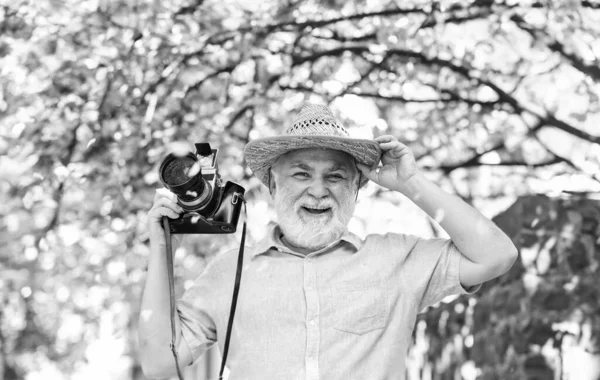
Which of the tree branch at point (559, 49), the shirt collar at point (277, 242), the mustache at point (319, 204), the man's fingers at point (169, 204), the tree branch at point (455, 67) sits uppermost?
the man's fingers at point (169, 204)

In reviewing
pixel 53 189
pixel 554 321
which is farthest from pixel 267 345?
pixel 53 189

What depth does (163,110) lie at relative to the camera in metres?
4.45

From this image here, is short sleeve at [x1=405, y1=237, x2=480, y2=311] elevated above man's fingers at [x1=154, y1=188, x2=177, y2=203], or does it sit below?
below

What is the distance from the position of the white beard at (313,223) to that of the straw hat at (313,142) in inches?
5.6

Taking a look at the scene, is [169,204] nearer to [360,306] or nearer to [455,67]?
[360,306]

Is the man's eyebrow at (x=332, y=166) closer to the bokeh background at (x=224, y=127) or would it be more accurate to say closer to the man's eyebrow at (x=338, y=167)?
the man's eyebrow at (x=338, y=167)

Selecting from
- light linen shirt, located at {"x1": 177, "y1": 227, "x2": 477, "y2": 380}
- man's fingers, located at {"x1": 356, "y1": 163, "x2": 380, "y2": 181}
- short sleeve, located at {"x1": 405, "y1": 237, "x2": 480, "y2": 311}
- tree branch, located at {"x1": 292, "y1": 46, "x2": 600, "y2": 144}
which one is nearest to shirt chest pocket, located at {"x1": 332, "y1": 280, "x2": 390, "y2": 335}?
light linen shirt, located at {"x1": 177, "y1": 227, "x2": 477, "y2": 380}

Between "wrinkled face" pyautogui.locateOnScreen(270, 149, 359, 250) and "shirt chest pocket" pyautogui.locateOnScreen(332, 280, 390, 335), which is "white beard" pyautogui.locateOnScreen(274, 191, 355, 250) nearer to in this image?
"wrinkled face" pyautogui.locateOnScreen(270, 149, 359, 250)

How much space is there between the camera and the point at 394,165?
2.38 metres

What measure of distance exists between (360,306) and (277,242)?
0.38 metres

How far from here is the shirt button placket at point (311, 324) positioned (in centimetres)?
213

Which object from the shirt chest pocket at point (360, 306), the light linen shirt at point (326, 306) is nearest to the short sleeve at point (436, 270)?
the light linen shirt at point (326, 306)

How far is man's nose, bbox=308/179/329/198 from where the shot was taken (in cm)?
241

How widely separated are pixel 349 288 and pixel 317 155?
431mm
